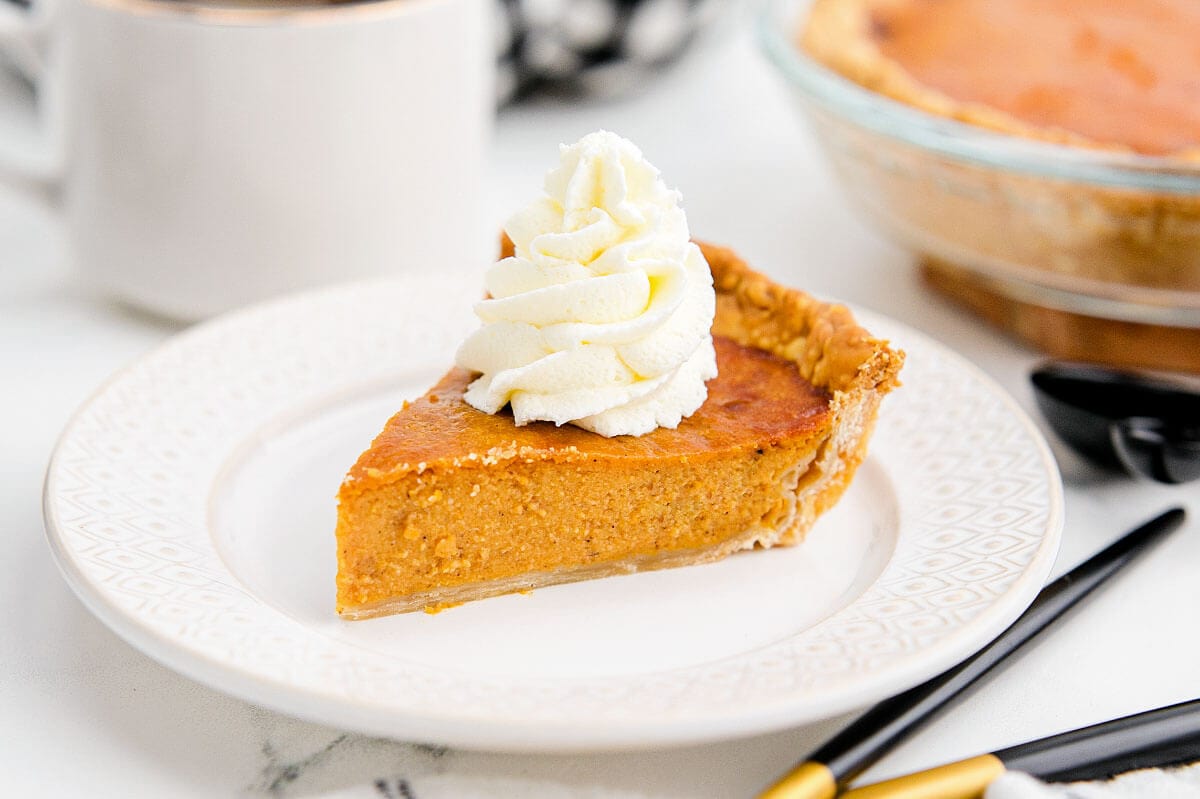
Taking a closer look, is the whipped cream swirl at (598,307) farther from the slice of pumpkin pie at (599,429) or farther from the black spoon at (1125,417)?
the black spoon at (1125,417)

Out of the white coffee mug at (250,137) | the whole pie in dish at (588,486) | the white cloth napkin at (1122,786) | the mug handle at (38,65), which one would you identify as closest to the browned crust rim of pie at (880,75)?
the whole pie in dish at (588,486)

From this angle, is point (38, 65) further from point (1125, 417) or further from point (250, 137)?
point (1125, 417)

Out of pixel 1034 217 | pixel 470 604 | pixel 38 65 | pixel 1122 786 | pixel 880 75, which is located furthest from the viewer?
pixel 880 75

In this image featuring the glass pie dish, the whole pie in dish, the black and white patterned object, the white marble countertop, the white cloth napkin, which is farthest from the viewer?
the black and white patterned object

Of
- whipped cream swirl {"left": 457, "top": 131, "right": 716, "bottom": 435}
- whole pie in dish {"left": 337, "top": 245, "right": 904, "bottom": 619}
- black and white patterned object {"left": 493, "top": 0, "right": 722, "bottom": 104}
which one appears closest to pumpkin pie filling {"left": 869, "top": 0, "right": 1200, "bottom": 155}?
black and white patterned object {"left": 493, "top": 0, "right": 722, "bottom": 104}

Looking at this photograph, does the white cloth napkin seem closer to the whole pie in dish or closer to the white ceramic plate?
the white ceramic plate

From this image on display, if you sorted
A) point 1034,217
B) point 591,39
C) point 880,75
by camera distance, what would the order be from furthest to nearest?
point 591,39, point 880,75, point 1034,217

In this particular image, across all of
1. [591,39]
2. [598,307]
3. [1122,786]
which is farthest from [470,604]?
[591,39]
